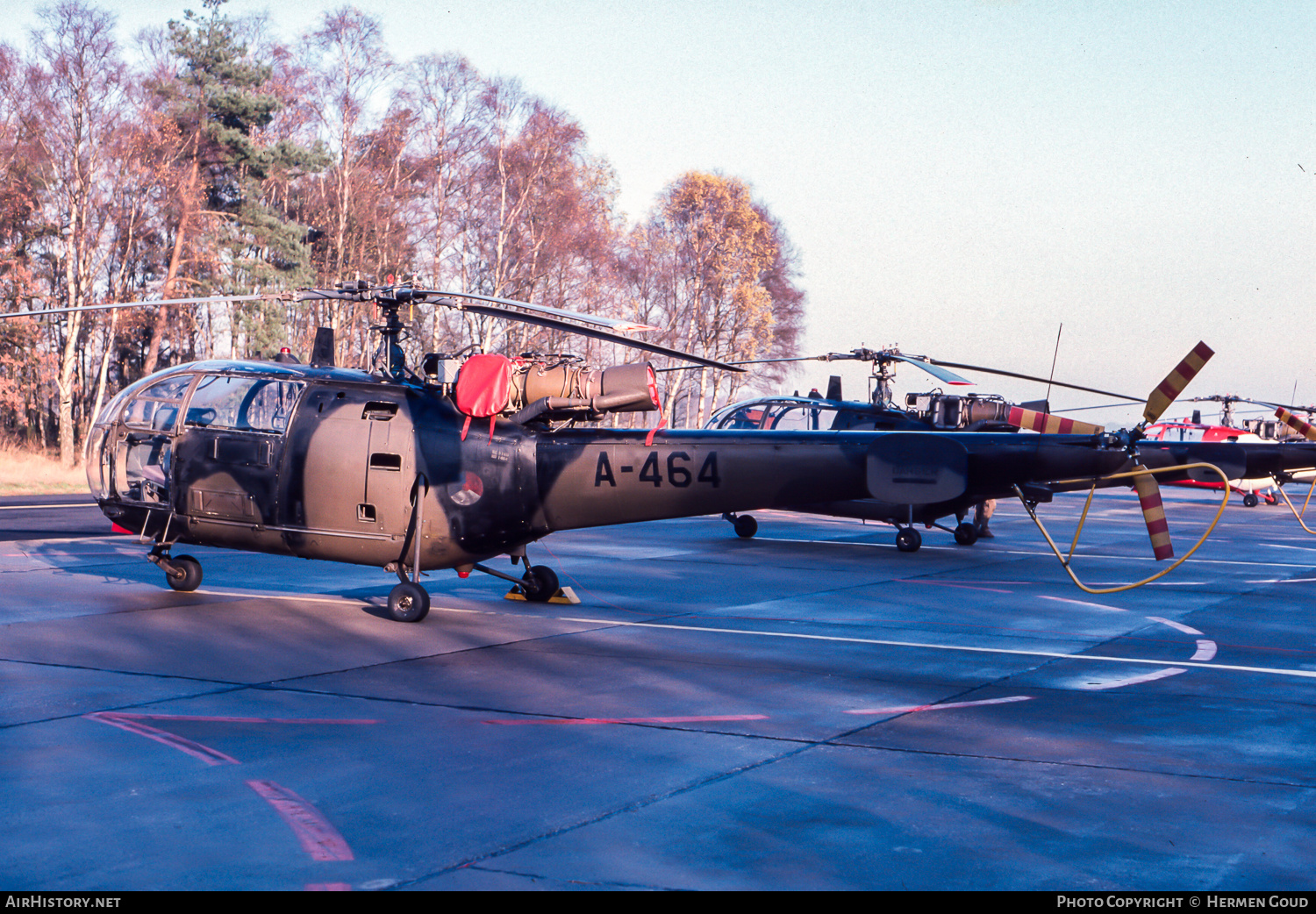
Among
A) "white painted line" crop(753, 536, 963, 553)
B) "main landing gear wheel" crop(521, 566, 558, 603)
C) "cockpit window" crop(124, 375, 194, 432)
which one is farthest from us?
"white painted line" crop(753, 536, 963, 553)

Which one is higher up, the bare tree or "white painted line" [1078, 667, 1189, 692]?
the bare tree

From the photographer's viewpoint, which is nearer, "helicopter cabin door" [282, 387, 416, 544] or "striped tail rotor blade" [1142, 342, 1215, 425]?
"striped tail rotor blade" [1142, 342, 1215, 425]

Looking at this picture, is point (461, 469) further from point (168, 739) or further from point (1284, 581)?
point (1284, 581)

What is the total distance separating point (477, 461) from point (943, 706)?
5625 millimetres

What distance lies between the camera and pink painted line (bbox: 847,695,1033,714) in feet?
25.9

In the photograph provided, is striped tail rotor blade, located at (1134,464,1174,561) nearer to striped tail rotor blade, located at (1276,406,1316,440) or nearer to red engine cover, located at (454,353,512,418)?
striped tail rotor blade, located at (1276,406,1316,440)

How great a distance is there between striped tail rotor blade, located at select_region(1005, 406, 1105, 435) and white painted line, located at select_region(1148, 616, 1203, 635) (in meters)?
2.21

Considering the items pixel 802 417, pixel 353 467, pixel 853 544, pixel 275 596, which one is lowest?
pixel 275 596

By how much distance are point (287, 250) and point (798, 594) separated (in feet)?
112

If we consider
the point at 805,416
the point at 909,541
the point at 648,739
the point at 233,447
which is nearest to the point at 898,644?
the point at 648,739

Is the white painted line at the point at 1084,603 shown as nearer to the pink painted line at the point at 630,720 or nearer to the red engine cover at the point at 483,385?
the pink painted line at the point at 630,720

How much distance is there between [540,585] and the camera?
42.6 feet

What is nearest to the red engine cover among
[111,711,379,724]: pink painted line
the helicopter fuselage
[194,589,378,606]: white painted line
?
the helicopter fuselage

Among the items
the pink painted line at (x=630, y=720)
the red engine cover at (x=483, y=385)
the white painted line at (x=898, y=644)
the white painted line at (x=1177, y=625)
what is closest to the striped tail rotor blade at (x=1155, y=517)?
the white painted line at (x=1177, y=625)
